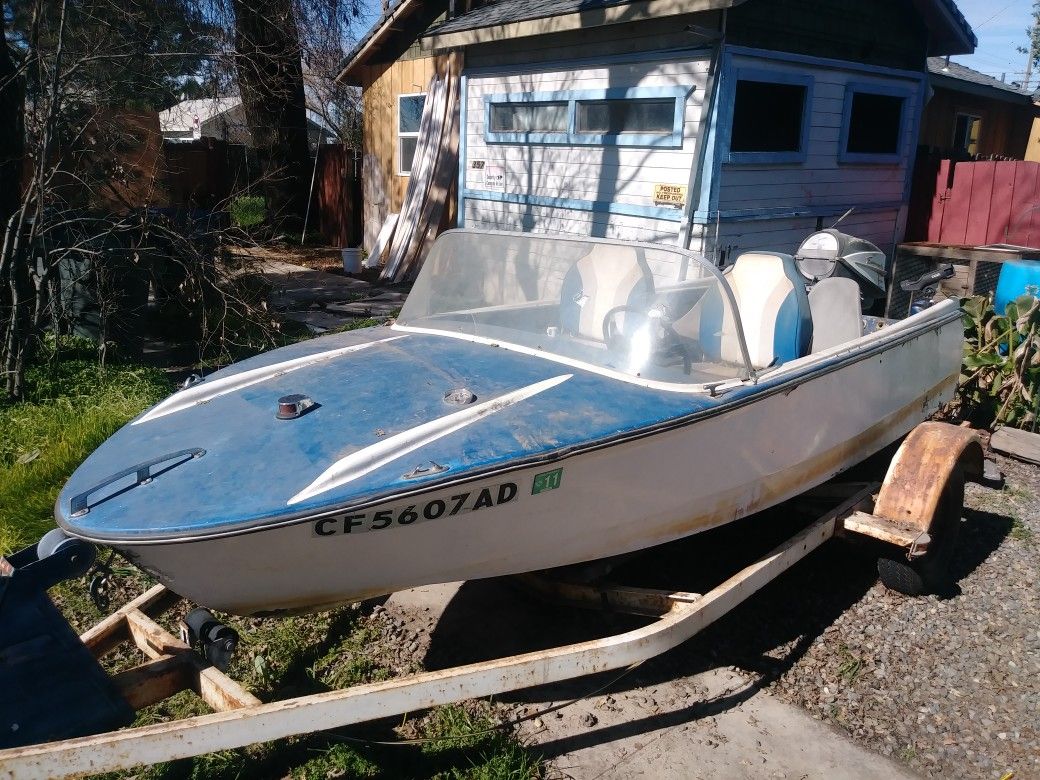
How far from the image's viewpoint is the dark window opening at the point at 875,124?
10547 mm

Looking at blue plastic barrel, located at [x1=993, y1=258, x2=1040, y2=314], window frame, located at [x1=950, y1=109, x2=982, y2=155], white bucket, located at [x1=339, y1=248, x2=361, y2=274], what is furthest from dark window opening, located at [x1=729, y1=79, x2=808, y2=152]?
window frame, located at [x1=950, y1=109, x2=982, y2=155]

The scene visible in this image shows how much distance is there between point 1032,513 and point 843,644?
2.24 m

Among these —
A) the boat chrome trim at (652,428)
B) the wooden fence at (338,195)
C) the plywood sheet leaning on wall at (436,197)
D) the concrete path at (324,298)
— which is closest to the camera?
the boat chrome trim at (652,428)

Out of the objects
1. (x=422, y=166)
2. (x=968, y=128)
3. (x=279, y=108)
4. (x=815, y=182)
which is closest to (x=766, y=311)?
(x=815, y=182)

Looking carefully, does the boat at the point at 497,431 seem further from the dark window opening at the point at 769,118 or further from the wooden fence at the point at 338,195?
the wooden fence at the point at 338,195

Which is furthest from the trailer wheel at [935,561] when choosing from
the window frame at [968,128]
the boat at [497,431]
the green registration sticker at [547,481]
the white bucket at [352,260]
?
the window frame at [968,128]

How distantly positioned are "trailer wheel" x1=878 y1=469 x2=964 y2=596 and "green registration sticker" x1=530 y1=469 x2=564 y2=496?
81.5 inches

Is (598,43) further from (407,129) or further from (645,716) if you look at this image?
(645,716)

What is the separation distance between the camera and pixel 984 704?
11.4 feet

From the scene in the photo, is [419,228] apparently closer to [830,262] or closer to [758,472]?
[830,262]

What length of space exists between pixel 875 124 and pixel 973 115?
753 centimetres

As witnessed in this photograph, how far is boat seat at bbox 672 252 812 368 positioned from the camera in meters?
3.94

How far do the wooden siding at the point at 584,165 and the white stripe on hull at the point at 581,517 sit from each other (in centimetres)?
509

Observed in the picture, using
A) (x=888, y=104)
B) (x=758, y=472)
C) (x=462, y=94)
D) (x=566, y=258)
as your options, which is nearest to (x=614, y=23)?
(x=462, y=94)
